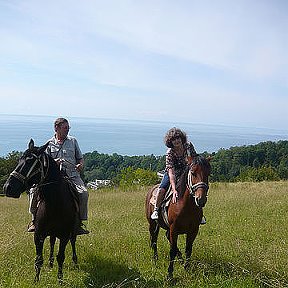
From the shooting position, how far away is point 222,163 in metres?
52.8

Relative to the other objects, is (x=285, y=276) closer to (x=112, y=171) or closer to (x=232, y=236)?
(x=232, y=236)

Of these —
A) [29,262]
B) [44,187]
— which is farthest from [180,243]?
[44,187]

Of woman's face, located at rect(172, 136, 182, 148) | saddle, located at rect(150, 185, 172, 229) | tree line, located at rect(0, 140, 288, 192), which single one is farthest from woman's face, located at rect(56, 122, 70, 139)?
tree line, located at rect(0, 140, 288, 192)

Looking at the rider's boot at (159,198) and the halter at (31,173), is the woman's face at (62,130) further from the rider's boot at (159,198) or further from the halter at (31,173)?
the rider's boot at (159,198)

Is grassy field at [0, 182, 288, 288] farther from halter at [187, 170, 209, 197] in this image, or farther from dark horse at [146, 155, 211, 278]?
halter at [187, 170, 209, 197]

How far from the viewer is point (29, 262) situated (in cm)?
711

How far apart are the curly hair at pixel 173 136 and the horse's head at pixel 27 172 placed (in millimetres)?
2161

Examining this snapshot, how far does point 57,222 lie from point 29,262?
159 cm

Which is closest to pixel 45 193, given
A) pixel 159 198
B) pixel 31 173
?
pixel 31 173

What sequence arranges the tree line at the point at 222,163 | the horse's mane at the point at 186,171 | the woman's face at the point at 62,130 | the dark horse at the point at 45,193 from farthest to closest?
the tree line at the point at 222,163, the woman's face at the point at 62,130, the horse's mane at the point at 186,171, the dark horse at the point at 45,193

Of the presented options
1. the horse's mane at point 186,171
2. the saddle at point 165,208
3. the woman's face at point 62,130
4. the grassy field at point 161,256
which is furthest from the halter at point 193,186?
the woman's face at point 62,130

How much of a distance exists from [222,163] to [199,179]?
48307 mm

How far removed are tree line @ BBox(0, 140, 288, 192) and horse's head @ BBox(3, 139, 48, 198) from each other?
36.0 meters

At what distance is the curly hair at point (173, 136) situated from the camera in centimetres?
664
